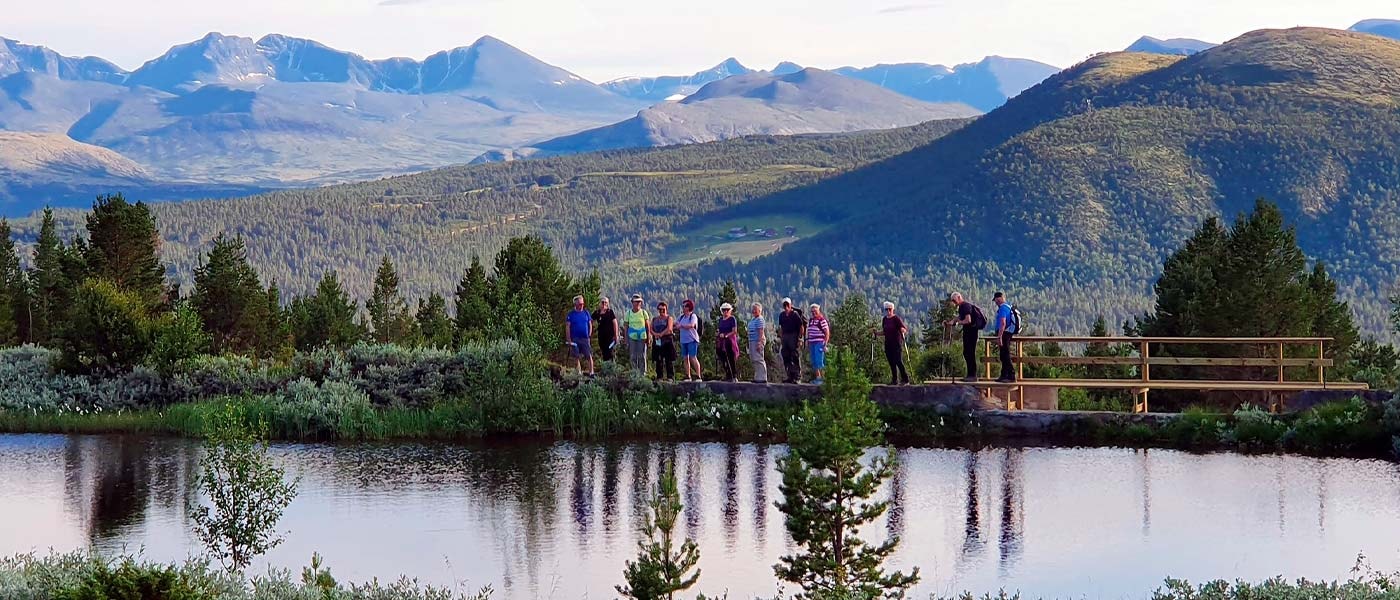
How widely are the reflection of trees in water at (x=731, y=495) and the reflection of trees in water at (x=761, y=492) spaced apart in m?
0.26

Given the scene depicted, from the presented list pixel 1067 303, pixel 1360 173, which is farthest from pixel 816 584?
pixel 1360 173

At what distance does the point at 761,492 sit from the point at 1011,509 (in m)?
3.61

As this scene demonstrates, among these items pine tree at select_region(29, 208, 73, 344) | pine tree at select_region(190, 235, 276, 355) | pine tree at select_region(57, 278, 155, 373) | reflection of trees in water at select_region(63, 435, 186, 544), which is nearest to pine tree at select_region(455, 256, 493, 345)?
pine tree at select_region(190, 235, 276, 355)

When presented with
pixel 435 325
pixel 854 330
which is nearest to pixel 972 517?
pixel 854 330

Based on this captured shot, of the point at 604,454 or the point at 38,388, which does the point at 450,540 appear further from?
the point at 38,388

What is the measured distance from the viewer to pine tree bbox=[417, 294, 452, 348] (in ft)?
160

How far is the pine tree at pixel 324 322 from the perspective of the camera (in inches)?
2398

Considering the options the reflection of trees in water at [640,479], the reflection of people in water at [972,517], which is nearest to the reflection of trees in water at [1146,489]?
the reflection of people in water at [972,517]

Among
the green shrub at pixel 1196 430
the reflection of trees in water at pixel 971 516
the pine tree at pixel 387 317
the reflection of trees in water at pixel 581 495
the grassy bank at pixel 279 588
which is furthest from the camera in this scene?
the pine tree at pixel 387 317

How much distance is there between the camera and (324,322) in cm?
6450

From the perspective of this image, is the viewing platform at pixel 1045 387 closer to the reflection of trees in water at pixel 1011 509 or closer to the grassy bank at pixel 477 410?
the grassy bank at pixel 477 410

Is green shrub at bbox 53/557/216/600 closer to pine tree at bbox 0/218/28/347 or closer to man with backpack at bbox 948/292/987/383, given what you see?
man with backpack at bbox 948/292/987/383

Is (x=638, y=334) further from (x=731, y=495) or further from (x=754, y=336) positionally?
(x=731, y=495)

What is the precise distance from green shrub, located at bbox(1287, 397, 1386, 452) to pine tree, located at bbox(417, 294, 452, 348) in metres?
23.8
